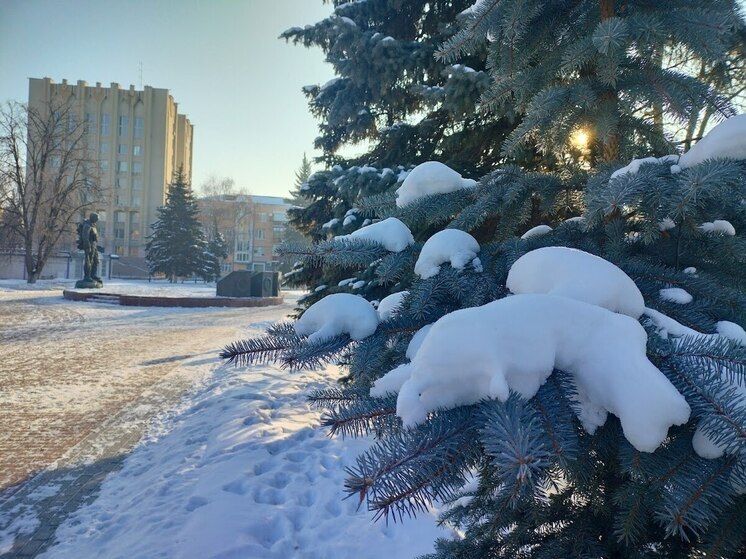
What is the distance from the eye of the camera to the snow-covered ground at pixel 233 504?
2.87 metres

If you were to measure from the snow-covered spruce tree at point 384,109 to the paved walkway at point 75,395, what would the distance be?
2.69m

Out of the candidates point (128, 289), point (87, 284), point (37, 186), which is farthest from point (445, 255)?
point (37, 186)

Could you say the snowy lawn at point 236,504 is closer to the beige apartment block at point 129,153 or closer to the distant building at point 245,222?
the distant building at point 245,222

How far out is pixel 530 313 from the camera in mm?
972

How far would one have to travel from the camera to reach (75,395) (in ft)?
20.8

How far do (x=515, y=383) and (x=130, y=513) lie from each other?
329cm

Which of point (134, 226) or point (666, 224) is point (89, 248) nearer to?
point (666, 224)

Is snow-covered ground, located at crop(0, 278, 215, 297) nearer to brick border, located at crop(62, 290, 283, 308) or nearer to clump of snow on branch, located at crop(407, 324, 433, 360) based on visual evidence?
brick border, located at crop(62, 290, 283, 308)

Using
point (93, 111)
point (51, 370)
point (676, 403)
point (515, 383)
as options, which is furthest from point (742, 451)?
point (93, 111)

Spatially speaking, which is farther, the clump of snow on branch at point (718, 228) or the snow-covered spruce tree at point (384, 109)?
the snow-covered spruce tree at point (384, 109)

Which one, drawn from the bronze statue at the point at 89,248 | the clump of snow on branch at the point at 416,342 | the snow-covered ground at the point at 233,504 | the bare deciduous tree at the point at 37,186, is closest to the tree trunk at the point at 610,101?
the clump of snow on branch at the point at 416,342

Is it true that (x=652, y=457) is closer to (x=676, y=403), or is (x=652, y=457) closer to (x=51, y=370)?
(x=676, y=403)

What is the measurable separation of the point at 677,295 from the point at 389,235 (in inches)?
33.0

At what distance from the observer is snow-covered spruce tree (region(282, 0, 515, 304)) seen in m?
5.59
